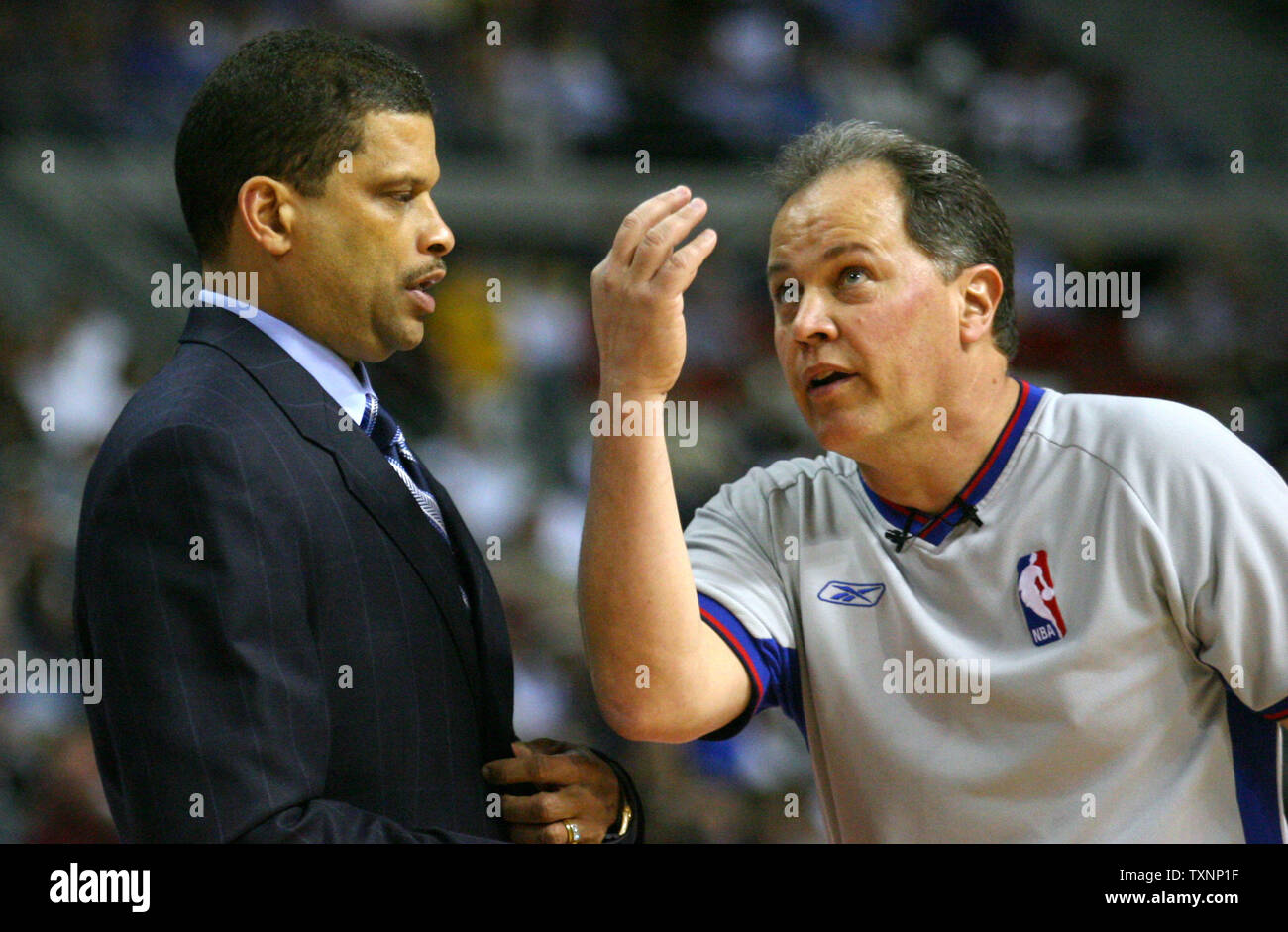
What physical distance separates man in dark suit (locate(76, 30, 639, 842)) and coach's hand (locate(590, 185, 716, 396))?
1.01ft

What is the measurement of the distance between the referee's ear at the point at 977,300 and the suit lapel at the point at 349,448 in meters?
0.98

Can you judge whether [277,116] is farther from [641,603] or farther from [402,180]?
[641,603]

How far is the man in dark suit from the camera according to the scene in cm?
169

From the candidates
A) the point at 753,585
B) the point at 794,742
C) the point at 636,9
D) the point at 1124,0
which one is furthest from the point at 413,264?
the point at 1124,0

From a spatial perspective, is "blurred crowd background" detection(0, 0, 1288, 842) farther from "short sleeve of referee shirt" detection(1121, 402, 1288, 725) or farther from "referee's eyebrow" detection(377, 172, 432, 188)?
"referee's eyebrow" detection(377, 172, 432, 188)

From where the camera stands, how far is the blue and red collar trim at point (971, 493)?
236 cm

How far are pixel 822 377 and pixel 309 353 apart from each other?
835 millimetres

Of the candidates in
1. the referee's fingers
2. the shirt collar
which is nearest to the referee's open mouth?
the referee's fingers

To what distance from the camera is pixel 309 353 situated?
2.03 m

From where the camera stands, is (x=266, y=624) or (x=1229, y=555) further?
(x=1229, y=555)

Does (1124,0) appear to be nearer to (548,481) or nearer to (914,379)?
(548,481)

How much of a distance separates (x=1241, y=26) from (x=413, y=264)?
786cm

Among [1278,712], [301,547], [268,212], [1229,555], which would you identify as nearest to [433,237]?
[268,212]
